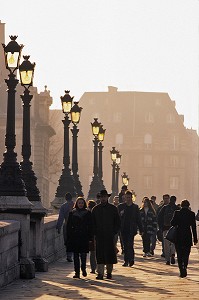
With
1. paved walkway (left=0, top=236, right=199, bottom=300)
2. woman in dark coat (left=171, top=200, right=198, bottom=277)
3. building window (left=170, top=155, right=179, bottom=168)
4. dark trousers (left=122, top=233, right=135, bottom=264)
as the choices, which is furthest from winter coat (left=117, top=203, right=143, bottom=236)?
building window (left=170, top=155, right=179, bottom=168)

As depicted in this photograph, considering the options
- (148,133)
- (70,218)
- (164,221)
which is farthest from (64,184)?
(148,133)

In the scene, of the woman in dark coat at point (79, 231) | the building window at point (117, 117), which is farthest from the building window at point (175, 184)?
the woman in dark coat at point (79, 231)

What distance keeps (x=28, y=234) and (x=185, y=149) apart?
448 ft

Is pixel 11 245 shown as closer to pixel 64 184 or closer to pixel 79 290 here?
pixel 79 290

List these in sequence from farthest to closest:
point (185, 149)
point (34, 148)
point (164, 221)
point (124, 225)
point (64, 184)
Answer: point (185, 149), point (34, 148), point (64, 184), point (164, 221), point (124, 225)

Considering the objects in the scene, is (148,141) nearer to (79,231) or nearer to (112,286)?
(79,231)

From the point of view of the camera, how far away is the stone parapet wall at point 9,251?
17.8 metres

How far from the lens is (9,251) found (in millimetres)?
18953

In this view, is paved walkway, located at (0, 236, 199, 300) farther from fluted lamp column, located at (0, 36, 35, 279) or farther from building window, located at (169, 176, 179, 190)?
building window, located at (169, 176, 179, 190)

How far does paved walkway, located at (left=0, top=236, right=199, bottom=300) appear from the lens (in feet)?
56.0

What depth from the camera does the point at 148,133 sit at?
157m

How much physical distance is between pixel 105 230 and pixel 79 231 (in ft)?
1.82

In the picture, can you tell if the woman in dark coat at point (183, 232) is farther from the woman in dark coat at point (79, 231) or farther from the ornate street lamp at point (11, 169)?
the ornate street lamp at point (11, 169)

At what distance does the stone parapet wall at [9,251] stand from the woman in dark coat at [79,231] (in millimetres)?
1524
